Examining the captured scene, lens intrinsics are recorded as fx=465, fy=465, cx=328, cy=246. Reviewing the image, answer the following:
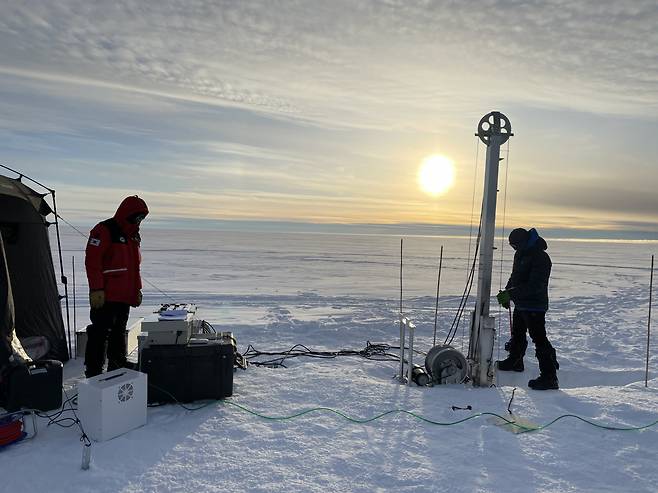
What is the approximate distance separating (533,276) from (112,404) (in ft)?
14.1

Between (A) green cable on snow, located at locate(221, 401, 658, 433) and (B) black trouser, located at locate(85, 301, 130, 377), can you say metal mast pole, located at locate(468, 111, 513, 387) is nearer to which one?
(A) green cable on snow, located at locate(221, 401, 658, 433)

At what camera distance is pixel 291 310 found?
10133 mm

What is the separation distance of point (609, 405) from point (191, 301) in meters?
9.11

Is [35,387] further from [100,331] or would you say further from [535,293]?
[535,293]

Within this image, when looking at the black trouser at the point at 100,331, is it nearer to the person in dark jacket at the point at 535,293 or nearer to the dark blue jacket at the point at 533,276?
the person in dark jacket at the point at 535,293

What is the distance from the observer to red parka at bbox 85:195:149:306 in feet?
14.1

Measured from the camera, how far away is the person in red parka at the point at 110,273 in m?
4.28

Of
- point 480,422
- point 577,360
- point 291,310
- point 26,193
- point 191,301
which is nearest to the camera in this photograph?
point 480,422

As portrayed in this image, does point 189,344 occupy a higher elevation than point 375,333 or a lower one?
higher

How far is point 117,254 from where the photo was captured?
4445mm

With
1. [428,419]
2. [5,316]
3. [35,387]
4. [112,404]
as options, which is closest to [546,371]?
[428,419]

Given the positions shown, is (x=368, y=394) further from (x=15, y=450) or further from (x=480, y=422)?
(x=15, y=450)

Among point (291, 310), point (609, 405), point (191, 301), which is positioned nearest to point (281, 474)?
point (609, 405)

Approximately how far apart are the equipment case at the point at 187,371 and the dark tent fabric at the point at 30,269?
7.43 feet
